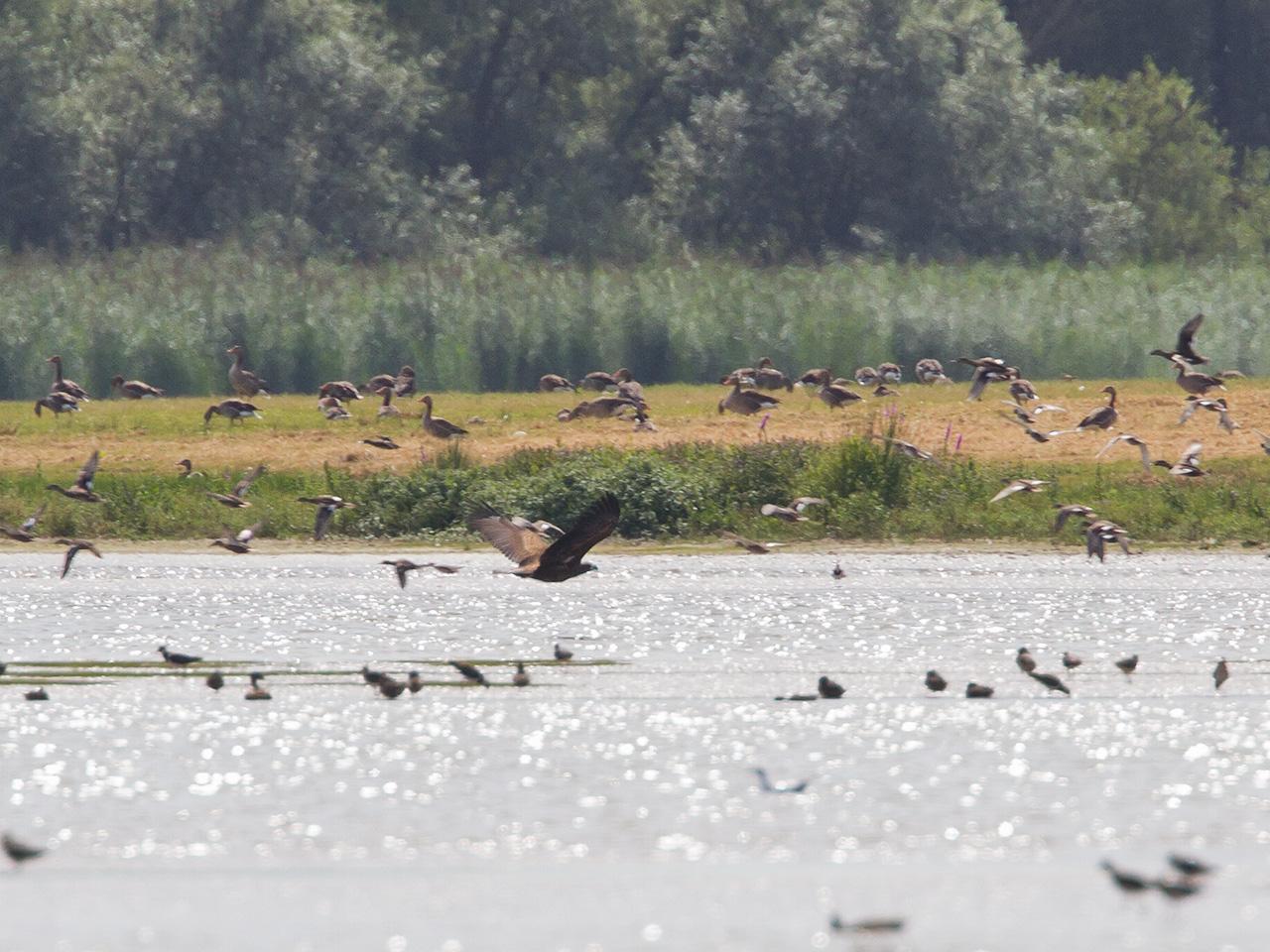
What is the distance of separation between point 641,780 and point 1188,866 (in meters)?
2.79

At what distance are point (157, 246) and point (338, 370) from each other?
1163 centimetres

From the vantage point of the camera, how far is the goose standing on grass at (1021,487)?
1991 cm

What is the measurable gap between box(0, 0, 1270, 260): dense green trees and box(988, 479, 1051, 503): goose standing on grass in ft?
81.1

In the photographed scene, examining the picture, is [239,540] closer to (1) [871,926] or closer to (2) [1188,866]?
(2) [1188,866]

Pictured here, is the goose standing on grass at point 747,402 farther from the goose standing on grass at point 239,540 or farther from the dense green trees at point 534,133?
the dense green trees at point 534,133

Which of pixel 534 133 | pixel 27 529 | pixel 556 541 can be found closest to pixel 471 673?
pixel 556 541

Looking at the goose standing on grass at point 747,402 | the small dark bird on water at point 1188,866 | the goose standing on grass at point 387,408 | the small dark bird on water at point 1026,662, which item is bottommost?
the goose standing on grass at point 387,408

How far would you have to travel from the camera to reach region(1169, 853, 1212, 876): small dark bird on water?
8.93m

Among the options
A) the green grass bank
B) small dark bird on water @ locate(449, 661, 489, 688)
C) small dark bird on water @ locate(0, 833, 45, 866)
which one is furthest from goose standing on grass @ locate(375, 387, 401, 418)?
small dark bird on water @ locate(0, 833, 45, 866)

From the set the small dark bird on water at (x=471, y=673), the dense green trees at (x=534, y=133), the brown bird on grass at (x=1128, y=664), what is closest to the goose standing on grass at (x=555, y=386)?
the dense green trees at (x=534, y=133)

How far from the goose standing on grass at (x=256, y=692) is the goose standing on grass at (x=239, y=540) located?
19.4 feet

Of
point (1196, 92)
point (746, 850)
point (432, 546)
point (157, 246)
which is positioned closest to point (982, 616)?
point (432, 546)

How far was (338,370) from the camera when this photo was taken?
112 feet

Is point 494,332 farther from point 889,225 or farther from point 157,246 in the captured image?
point 889,225
